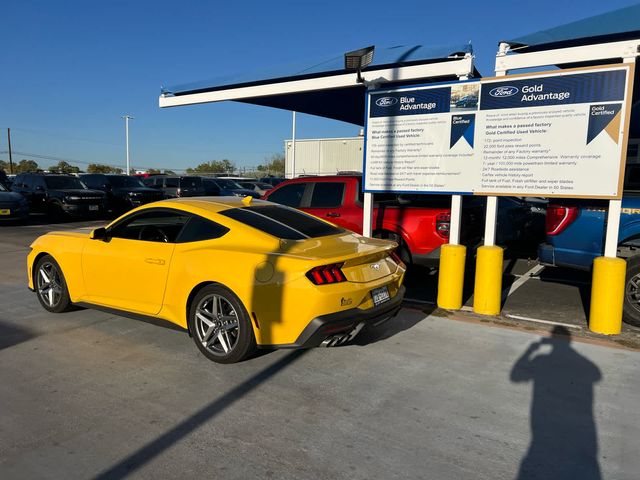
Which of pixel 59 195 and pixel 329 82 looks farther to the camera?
pixel 59 195

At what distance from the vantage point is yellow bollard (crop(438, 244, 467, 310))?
246 inches

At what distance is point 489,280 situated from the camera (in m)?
6.09

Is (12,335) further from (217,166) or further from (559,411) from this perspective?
(217,166)

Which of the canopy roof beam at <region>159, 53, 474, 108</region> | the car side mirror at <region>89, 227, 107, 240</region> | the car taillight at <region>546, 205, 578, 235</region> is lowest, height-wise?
the car side mirror at <region>89, 227, 107, 240</region>

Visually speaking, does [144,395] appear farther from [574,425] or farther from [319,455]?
[574,425]

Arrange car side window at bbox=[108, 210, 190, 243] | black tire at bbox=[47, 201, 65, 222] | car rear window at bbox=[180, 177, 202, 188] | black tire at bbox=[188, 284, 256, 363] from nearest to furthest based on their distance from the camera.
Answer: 1. black tire at bbox=[188, 284, 256, 363]
2. car side window at bbox=[108, 210, 190, 243]
3. black tire at bbox=[47, 201, 65, 222]
4. car rear window at bbox=[180, 177, 202, 188]

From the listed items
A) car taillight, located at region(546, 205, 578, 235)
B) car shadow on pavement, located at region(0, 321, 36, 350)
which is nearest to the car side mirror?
car shadow on pavement, located at region(0, 321, 36, 350)

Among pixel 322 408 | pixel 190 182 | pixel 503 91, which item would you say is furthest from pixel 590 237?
pixel 190 182

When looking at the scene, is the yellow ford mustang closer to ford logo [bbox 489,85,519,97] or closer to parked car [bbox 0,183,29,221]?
ford logo [bbox 489,85,519,97]

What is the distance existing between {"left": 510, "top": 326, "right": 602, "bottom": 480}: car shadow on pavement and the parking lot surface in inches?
0.5

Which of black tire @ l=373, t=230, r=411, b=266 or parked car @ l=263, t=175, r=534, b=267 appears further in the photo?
black tire @ l=373, t=230, r=411, b=266

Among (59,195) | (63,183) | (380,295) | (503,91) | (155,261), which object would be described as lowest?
(380,295)

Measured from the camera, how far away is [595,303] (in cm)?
547

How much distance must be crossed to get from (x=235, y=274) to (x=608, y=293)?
3.97 metres
